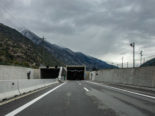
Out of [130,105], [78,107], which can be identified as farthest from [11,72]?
[130,105]

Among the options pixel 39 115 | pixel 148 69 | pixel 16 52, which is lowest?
pixel 39 115

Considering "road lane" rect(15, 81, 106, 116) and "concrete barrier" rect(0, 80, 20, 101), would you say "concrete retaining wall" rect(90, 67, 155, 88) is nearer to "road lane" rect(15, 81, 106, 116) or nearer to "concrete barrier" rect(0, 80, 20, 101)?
"road lane" rect(15, 81, 106, 116)

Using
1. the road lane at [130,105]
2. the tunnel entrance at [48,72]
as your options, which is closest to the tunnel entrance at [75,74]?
the tunnel entrance at [48,72]

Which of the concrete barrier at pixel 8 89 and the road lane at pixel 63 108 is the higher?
the concrete barrier at pixel 8 89

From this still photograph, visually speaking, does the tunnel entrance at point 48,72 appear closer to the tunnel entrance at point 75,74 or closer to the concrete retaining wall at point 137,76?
the tunnel entrance at point 75,74

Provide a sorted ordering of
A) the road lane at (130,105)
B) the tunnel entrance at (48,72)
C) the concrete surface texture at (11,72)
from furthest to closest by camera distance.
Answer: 1. the tunnel entrance at (48,72)
2. the concrete surface texture at (11,72)
3. the road lane at (130,105)

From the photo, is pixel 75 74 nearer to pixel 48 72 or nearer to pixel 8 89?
pixel 48 72

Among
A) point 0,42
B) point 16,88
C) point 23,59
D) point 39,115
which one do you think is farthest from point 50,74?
point 39,115

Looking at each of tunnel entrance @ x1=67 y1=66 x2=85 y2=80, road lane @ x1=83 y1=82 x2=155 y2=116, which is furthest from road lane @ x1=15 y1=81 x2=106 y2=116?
tunnel entrance @ x1=67 y1=66 x2=85 y2=80

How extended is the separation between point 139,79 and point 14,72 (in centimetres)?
2723

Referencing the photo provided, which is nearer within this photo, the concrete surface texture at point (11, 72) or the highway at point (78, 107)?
the highway at point (78, 107)

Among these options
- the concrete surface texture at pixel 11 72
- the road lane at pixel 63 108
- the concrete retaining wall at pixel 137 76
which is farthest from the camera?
the concrete surface texture at pixel 11 72

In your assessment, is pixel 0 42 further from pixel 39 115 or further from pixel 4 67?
pixel 39 115

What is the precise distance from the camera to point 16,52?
320 feet
